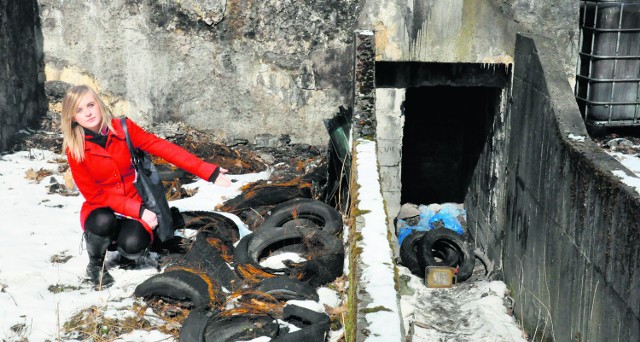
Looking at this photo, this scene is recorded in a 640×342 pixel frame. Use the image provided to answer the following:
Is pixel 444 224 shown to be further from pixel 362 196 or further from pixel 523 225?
pixel 362 196

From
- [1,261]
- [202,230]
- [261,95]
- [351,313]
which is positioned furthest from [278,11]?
[351,313]

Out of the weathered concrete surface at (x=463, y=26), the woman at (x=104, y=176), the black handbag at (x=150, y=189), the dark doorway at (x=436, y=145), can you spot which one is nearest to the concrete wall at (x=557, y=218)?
the weathered concrete surface at (x=463, y=26)

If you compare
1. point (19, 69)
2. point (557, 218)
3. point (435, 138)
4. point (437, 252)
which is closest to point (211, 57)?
point (19, 69)

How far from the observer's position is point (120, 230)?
4.90 metres

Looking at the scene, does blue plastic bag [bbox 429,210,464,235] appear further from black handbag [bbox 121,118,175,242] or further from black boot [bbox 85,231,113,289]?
black boot [bbox 85,231,113,289]

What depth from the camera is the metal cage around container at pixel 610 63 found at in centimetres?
987

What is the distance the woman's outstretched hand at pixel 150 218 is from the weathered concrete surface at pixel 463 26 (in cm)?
482

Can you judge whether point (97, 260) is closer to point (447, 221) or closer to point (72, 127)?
point (72, 127)

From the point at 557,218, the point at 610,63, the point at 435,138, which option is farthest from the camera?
the point at 435,138

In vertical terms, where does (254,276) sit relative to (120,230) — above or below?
below

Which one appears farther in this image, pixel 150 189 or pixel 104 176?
pixel 150 189

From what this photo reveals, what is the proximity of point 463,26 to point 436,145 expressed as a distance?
3.71 metres

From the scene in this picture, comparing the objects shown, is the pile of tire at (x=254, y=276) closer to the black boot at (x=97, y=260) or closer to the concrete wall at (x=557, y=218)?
the black boot at (x=97, y=260)

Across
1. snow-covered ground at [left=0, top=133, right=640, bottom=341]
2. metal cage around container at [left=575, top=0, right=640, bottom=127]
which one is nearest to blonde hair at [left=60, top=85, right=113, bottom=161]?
snow-covered ground at [left=0, top=133, right=640, bottom=341]
